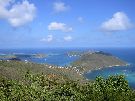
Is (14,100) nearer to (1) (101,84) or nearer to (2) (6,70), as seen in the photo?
(1) (101,84)

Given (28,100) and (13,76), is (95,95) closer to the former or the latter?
(28,100)

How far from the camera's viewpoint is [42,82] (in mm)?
106188

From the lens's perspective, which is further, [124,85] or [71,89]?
[71,89]

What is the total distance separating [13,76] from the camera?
17100 cm

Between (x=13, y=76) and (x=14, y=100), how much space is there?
104 metres

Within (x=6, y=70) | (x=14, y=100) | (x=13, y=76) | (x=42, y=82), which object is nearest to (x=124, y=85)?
(x=14, y=100)

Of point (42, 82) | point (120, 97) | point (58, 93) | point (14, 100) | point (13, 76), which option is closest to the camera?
point (120, 97)

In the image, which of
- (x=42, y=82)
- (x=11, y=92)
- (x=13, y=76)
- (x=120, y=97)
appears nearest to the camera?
(x=120, y=97)

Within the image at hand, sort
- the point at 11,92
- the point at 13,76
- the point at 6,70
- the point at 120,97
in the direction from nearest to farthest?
1. the point at 120,97
2. the point at 11,92
3. the point at 13,76
4. the point at 6,70

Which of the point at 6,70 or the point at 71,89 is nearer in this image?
the point at 71,89

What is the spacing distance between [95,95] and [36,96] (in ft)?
70.3

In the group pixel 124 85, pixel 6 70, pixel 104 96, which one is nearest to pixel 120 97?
pixel 104 96

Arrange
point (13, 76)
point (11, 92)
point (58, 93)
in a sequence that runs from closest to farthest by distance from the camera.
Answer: point (11, 92)
point (58, 93)
point (13, 76)

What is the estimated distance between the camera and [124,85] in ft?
251
